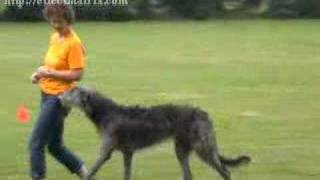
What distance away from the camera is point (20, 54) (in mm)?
26781

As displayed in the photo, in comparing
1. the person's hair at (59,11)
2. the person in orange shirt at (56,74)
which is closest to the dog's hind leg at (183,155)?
the person in orange shirt at (56,74)

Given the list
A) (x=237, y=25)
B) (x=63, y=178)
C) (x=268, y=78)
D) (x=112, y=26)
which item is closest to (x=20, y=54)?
(x=268, y=78)

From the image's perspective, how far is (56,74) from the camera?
9.32 meters

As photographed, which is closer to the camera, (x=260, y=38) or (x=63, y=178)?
(x=63, y=178)

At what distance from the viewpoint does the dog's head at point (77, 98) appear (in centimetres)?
926

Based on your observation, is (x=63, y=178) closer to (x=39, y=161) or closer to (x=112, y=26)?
(x=39, y=161)

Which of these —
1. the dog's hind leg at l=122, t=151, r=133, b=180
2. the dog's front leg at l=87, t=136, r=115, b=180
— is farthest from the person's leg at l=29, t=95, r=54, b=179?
the dog's hind leg at l=122, t=151, r=133, b=180

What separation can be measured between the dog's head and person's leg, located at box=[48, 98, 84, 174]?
0.42 feet

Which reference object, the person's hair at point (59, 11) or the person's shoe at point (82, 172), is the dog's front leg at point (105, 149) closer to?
the person's shoe at point (82, 172)

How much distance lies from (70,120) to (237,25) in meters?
24.5

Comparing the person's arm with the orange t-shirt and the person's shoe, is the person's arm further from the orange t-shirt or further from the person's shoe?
the person's shoe

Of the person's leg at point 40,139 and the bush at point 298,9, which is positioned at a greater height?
the person's leg at point 40,139

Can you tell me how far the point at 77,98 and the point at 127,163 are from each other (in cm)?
93

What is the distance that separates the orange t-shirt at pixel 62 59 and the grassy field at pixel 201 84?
116cm
